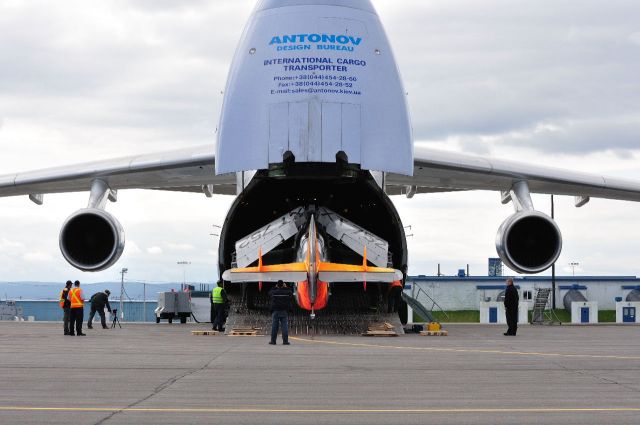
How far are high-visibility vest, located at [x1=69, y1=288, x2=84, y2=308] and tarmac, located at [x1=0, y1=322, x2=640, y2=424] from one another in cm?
476

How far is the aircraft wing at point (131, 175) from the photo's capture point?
2231cm

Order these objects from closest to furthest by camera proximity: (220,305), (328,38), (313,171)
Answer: (328,38)
(313,171)
(220,305)

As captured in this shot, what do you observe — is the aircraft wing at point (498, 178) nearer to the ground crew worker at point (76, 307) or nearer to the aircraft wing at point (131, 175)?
the aircraft wing at point (131, 175)

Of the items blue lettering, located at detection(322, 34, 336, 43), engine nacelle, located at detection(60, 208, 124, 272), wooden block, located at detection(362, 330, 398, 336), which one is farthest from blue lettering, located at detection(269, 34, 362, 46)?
engine nacelle, located at detection(60, 208, 124, 272)

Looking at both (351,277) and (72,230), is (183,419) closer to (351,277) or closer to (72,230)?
(351,277)

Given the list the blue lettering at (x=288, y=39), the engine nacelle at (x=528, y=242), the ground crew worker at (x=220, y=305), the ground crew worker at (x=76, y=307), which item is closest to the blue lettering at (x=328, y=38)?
the blue lettering at (x=288, y=39)

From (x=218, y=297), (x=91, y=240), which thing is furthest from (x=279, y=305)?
(x=91, y=240)

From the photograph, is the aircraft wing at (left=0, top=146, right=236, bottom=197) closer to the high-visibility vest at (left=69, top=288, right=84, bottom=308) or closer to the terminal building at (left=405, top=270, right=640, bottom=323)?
the high-visibility vest at (left=69, top=288, right=84, bottom=308)

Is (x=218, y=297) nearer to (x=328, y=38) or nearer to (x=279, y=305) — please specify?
(x=279, y=305)

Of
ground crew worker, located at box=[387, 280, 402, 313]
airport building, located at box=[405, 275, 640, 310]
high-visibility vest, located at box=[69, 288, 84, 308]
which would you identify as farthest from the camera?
airport building, located at box=[405, 275, 640, 310]

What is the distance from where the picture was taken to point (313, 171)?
742 inches

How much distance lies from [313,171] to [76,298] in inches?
254

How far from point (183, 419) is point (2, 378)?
3.64 m

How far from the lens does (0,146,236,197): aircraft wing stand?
2231 centimetres
